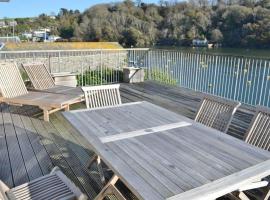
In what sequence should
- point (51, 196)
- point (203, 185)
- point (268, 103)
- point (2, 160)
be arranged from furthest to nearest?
point (268, 103) < point (2, 160) < point (51, 196) < point (203, 185)

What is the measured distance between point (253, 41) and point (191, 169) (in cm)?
1818

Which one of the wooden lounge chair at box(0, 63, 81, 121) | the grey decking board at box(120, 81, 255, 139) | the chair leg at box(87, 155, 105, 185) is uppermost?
the wooden lounge chair at box(0, 63, 81, 121)

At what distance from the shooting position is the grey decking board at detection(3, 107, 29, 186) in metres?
2.98

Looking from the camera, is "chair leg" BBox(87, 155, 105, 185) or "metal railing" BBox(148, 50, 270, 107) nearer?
"chair leg" BBox(87, 155, 105, 185)

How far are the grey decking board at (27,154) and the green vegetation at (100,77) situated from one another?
11.6 feet

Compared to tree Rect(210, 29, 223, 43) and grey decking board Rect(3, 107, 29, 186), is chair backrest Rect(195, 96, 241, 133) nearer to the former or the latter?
grey decking board Rect(3, 107, 29, 186)

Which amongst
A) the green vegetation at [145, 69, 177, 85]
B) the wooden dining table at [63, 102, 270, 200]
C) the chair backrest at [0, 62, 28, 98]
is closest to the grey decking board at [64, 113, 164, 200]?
the wooden dining table at [63, 102, 270, 200]

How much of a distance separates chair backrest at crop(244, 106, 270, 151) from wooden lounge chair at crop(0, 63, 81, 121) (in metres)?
3.36

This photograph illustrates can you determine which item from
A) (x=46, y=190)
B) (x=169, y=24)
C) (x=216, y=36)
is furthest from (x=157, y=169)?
(x=169, y=24)

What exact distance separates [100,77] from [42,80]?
2519 mm

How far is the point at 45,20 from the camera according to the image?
1752 inches

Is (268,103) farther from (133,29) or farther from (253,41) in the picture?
(133,29)

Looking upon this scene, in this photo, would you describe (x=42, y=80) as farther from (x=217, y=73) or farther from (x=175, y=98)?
(x=217, y=73)

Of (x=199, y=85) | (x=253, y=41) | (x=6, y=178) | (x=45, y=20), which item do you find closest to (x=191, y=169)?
(x=6, y=178)
